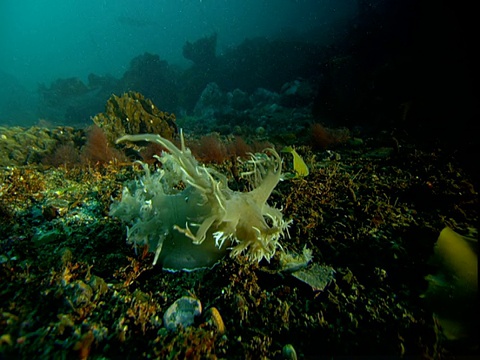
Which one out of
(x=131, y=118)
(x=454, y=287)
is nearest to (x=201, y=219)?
(x=454, y=287)

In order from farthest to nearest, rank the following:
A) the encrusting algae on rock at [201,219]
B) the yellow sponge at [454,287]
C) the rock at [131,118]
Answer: the rock at [131,118], the encrusting algae on rock at [201,219], the yellow sponge at [454,287]

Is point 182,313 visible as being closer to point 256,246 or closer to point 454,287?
point 256,246

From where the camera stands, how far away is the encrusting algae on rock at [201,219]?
1867 millimetres

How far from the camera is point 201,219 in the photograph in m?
1.93

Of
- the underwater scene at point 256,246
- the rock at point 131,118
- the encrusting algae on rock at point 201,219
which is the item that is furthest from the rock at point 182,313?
the rock at point 131,118

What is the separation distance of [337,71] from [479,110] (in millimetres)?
5568

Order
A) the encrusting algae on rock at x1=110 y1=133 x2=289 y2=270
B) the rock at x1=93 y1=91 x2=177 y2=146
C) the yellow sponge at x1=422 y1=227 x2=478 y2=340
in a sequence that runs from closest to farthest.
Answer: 1. the yellow sponge at x1=422 y1=227 x2=478 y2=340
2. the encrusting algae on rock at x1=110 y1=133 x2=289 y2=270
3. the rock at x1=93 y1=91 x2=177 y2=146

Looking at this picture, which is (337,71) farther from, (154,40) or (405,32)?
(154,40)

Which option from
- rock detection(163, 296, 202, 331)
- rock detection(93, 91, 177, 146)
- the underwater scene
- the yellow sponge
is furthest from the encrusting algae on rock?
rock detection(93, 91, 177, 146)

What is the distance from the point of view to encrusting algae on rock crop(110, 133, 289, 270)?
1.87 meters

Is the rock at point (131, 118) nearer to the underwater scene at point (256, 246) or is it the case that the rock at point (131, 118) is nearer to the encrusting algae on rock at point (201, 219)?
the underwater scene at point (256, 246)

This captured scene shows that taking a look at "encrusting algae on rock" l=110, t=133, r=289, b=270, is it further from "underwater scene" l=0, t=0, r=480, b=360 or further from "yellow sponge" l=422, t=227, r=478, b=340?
"yellow sponge" l=422, t=227, r=478, b=340

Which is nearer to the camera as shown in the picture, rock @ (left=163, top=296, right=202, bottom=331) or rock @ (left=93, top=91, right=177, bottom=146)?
rock @ (left=163, top=296, right=202, bottom=331)

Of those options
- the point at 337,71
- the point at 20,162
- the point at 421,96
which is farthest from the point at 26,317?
the point at 337,71
